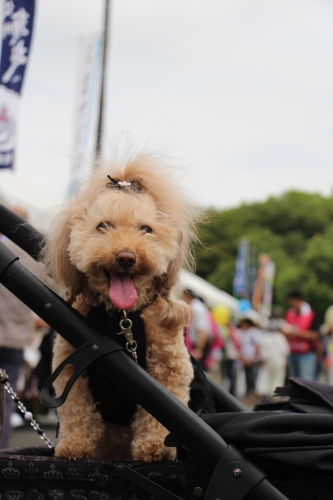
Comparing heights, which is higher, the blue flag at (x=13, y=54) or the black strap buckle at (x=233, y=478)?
the blue flag at (x=13, y=54)

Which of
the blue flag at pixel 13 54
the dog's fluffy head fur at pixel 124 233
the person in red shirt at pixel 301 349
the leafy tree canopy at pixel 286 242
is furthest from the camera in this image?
the leafy tree canopy at pixel 286 242

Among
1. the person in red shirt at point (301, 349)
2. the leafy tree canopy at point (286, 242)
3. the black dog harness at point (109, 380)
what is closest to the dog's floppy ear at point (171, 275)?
the black dog harness at point (109, 380)

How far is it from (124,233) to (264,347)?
1020 centimetres

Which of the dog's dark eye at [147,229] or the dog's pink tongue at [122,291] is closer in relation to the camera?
the dog's pink tongue at [122,291]

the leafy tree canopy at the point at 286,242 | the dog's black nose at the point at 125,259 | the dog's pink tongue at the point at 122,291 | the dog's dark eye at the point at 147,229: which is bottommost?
the leafy tree canopy at the point at 286,242

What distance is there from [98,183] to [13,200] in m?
5.74

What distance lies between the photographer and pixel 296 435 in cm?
197

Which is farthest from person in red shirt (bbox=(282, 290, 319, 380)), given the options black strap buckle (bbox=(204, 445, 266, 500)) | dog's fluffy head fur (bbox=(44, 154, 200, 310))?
black strap buckle (bbox=(204, 445, 266, 500))

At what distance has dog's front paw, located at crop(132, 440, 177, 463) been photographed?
2261 millimetres

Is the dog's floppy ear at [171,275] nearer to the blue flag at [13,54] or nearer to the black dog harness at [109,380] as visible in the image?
the black dog harness at [109,380]

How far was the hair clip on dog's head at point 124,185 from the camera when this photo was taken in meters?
2.39

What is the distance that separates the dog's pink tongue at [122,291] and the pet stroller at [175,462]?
141mm

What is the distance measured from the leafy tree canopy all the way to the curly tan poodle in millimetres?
46398

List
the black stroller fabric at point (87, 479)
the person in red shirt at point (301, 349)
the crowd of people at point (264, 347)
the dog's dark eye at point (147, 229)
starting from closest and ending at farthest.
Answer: the black stroller fabric at point (87, 479) → the dog's dark eye at point (147, 229) → the crowd of people at point (264, 347) → the person in red shirt at point (301, 349)
